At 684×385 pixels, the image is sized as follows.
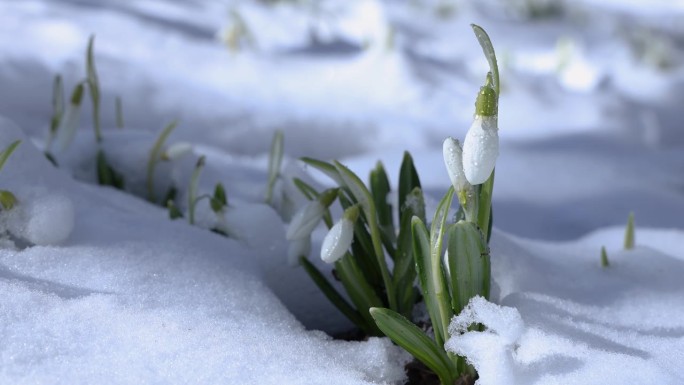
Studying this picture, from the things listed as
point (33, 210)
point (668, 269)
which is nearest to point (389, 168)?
point (668, 269)

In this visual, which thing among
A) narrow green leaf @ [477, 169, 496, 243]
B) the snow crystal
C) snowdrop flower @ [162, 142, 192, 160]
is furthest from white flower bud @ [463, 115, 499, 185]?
snowdrop flower @ [162, 142, 192, 160]

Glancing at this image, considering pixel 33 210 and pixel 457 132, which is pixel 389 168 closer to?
pixel 457 132

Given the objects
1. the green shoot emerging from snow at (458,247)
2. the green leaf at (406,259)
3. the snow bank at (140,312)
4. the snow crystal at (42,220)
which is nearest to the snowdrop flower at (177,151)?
the snow bank at (140,312)

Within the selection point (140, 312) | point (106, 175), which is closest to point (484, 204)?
point (140, 312)

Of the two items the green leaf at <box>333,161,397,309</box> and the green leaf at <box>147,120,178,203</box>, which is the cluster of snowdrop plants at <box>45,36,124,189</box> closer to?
the green leaf at <box>147,120,178,203</box>

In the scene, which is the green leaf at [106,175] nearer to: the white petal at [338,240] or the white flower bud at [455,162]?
the white petal at [338,240]

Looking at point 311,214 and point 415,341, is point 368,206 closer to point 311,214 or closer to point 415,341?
→ point 311,214
